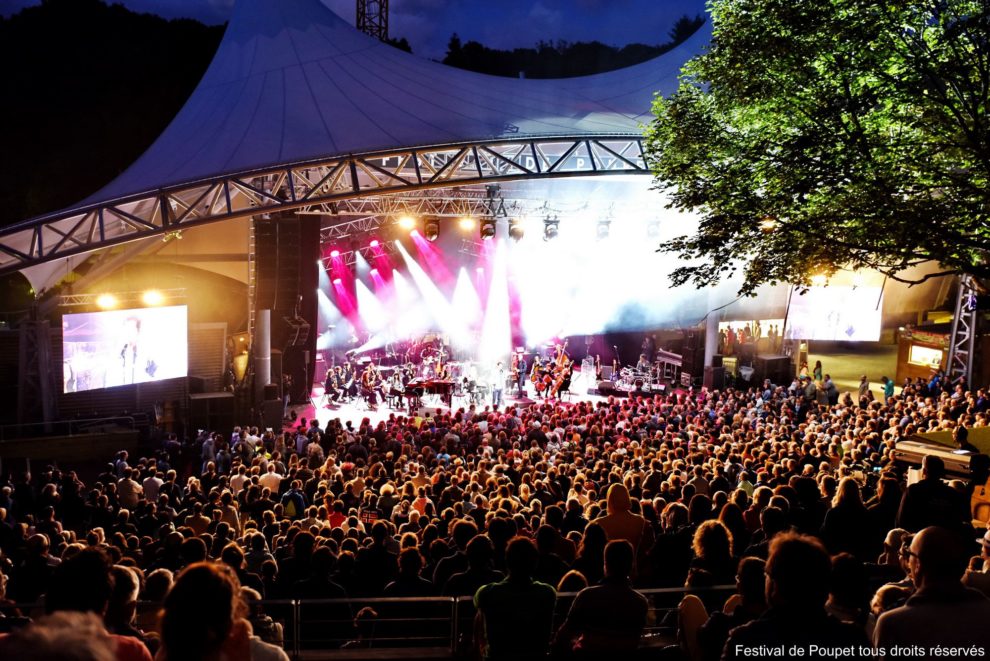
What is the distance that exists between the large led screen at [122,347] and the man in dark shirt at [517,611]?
16179 millimetres

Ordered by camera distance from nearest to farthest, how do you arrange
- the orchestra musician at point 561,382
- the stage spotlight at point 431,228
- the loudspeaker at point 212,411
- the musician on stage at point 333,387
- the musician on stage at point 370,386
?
the loudspeaker at point 212,411
the stage spotlight at point 431,228
the musician on stage at point 370,386
the musician on stage at point 333,387
the orchestra musician at point 561,382

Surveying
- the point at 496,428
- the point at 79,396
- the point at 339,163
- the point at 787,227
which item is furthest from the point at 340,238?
the point at 787,227

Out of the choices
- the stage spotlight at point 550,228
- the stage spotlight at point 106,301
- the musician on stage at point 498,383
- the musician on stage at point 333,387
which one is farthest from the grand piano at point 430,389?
the stage spotlight at point 106,301

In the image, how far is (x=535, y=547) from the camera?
3867 millimetres

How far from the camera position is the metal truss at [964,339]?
65.8 ft

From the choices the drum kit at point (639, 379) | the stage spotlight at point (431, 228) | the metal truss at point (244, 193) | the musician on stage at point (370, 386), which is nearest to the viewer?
the metal truss at point (244, 193)

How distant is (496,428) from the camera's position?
50.1 feet

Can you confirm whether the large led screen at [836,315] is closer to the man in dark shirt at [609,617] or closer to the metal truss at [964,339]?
the metal truss at [964,339]

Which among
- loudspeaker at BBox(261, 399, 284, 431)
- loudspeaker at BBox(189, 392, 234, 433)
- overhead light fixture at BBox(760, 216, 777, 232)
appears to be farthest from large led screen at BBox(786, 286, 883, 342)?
loudspeaker at BBox(189, 392, 234, 433)

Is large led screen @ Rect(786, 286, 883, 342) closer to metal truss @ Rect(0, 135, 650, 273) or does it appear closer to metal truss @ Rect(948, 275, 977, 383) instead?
metal truss @ Rect(948, 275, 977, 383)

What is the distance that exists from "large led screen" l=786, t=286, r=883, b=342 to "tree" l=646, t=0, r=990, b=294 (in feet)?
45.2

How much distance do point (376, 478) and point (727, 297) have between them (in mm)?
20358

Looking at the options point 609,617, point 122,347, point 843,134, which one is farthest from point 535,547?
point 122,347

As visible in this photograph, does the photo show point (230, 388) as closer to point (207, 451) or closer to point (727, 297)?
point (207, 451)
